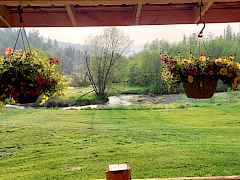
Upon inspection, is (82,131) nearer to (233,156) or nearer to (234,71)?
(233,156)

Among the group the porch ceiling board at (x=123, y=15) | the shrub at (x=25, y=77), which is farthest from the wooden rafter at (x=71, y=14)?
the shrub at (x=25, y=77)

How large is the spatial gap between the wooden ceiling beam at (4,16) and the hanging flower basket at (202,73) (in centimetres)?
119

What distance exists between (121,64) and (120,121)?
853mm

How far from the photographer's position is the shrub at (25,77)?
2.50 meters

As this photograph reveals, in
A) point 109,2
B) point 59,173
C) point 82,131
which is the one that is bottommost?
point 59,173

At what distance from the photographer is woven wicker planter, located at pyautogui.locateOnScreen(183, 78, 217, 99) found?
2.63 metres

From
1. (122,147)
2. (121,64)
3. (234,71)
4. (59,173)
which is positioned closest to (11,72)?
(234,71)

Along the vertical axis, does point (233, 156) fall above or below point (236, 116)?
below

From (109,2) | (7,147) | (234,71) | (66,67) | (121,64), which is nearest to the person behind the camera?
(109,2)

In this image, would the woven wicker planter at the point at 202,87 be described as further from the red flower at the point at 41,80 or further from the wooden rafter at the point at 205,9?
the red flower at the point at 41,80

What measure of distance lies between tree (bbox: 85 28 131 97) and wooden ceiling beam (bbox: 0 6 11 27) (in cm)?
141

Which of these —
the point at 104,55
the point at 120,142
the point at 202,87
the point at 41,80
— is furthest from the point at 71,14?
the point at 120,142

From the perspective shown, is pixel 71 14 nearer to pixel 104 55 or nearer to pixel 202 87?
pixel 202 87

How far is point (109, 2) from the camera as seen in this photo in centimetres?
243
